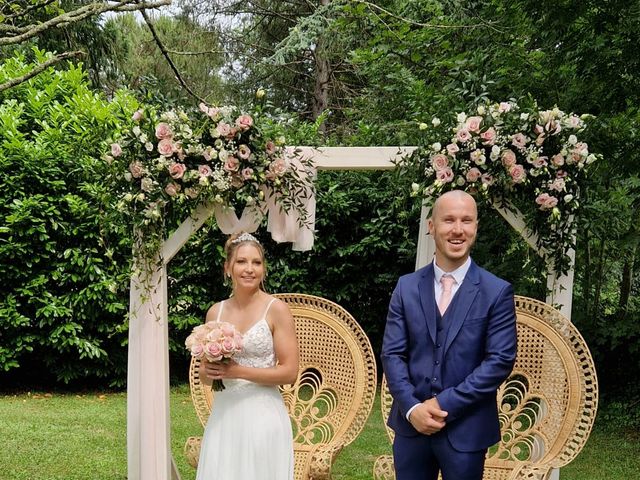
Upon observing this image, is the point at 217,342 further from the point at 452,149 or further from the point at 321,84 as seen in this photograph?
the point at 321,84

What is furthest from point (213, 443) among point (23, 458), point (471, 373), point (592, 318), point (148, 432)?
point (592, 318)

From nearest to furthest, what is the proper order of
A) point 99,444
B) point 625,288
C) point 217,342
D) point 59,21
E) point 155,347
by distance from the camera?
point 59,21 → point 217,342 → point 155,347 → point 99,444 → point 625,288

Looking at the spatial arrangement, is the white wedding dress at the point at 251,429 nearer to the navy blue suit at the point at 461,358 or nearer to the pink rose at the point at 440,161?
the navy blue suit at the point at 461,358

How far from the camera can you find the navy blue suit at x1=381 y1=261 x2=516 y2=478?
2.44 metres

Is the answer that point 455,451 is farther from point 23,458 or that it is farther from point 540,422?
point 23,458

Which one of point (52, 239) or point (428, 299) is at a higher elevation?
point (52, 239)

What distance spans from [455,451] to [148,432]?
2.08m

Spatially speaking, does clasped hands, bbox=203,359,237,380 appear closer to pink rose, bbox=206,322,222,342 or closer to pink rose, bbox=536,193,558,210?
pink rose, bbox=206,322,222,342

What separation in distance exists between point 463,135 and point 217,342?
170cm

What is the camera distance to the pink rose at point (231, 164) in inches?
143

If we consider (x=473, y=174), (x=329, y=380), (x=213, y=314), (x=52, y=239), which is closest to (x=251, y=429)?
(x=213, y=314)

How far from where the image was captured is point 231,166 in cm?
363

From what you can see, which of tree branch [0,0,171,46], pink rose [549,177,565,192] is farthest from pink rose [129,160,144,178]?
pink rose [549,177,565,192]

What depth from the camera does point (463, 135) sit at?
11.8 feet
